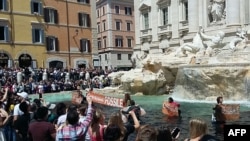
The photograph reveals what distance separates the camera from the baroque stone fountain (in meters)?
19.5

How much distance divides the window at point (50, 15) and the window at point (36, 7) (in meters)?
0.75

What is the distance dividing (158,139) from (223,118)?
7943 mm

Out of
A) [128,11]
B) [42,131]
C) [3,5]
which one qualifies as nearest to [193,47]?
[42,131]

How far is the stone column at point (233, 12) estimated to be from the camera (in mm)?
27609

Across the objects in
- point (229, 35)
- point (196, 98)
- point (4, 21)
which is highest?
point (4, 21)

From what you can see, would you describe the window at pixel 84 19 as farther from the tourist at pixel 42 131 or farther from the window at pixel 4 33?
the tourist at pixel 42 131

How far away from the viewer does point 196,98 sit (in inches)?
835

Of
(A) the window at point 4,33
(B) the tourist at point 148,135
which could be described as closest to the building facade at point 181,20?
(A) the window at point 4,33

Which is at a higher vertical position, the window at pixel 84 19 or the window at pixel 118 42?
the window at pixel 84 19

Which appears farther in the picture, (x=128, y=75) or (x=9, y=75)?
(x=9, y=75)

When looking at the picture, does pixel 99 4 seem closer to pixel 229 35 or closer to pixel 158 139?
pixel 229 35

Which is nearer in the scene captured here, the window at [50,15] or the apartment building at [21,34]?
the apartment building at [21,34]

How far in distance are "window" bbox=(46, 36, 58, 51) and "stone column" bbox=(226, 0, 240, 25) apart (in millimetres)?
21425

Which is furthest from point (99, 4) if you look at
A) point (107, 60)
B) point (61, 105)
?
point (61, 105)
